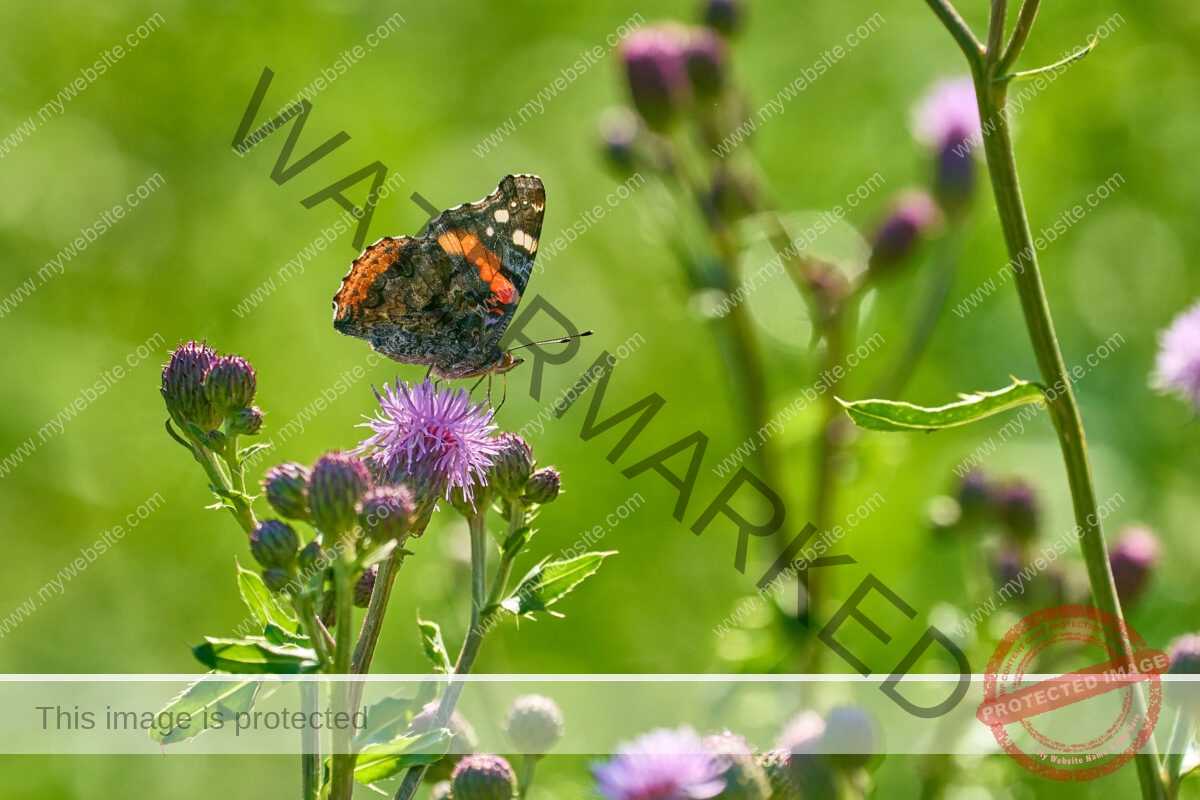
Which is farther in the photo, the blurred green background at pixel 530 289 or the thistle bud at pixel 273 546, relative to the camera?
the blurred green background at pixel 530 289

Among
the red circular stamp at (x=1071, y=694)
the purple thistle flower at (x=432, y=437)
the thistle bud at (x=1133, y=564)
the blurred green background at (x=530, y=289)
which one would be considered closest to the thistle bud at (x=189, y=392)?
the purple thistle flower at (x=432, y=437)

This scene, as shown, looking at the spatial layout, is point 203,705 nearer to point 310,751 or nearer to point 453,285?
point 310,751

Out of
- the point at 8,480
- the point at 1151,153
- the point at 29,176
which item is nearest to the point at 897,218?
the point at 1151,153

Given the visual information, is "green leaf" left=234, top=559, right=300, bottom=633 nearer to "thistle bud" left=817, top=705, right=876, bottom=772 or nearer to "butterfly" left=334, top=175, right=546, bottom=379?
"thistle bud" left=817, top=705, right=876, bottom=772

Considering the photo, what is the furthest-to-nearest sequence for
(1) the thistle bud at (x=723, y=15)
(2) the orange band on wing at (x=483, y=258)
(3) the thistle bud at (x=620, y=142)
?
(1) the thistle bud at (x=723, y=15), (3) the thistle bud at (x=620, y=142), (2) the orange band on wing at (x=483, y=258)

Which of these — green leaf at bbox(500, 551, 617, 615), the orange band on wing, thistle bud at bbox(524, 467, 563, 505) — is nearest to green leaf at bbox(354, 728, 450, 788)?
green leaf at bbox(500, 551, 617, 615)

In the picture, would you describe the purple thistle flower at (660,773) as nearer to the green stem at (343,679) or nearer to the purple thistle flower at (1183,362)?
the green stem at (343,679)
